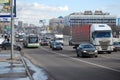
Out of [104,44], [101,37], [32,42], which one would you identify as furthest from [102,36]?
[32,42]

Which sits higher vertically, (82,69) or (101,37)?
(101,37)

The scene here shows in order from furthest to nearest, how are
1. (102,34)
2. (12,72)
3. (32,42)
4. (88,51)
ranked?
(32,42) → (102,34) → (88,51) → (12,72)

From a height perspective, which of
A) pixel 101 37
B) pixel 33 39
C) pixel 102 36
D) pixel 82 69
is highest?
pixel 102 36

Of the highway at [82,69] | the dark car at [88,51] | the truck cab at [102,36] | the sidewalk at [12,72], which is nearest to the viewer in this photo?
the sidewalk at [12,72]

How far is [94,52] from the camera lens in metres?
42.2

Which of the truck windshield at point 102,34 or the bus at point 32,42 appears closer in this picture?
the truck windshield at point 102,34

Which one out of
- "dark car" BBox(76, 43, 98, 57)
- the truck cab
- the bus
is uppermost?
the truck cab

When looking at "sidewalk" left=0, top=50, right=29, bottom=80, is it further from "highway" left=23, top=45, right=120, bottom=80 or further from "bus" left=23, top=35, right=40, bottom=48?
"bus" left=23, top=35, right=40, bottom=48

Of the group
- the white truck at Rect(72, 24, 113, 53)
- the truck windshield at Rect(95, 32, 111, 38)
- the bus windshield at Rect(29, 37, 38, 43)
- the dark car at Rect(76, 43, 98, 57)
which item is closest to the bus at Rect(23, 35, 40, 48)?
the bus windshield at Rect(29, 37, 38, 43)

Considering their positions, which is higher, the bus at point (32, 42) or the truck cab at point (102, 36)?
the truck cab at point (102, 36)

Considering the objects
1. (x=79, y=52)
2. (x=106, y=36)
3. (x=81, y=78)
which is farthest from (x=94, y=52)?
(x=81, y=78)

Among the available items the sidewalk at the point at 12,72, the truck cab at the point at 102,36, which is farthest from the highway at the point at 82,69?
the truck cab at the point at 102,36

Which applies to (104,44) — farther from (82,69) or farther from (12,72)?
(12,72)

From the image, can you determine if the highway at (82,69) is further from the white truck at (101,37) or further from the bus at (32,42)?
the bus at (32,42)
